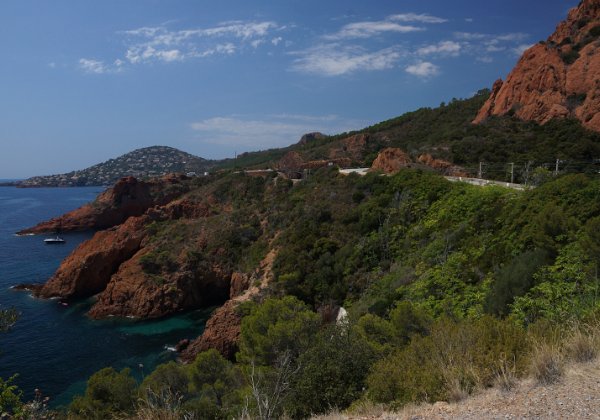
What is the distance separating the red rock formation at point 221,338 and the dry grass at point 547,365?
60.9 ft

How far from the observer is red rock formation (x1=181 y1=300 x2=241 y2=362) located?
878 inches

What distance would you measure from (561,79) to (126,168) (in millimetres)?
159150

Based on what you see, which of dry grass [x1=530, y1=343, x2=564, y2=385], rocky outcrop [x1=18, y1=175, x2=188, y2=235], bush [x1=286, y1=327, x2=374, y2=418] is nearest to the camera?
dry grass [x1=530, y1=343, x2=564, y2=385]

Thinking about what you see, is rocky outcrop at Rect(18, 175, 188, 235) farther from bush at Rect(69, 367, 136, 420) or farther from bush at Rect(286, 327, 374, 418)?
bush at Rect(286, 327, 374, 418)

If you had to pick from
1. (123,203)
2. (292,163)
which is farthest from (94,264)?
(123,203)

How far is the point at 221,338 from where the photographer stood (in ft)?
74.0

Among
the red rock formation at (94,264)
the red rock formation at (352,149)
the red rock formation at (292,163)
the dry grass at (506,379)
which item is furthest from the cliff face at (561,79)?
the red rock formation at (94,264)

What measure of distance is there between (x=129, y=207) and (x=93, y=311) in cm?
4194

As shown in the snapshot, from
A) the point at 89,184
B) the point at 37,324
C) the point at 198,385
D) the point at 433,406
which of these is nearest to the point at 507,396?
the point at 433,406

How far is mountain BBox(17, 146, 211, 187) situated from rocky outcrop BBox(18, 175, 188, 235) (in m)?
73.7

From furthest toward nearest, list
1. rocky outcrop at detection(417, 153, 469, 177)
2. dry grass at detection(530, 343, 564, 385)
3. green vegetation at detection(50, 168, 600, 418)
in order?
rocky outcrop at detection(417, 153, 469, 177), green vegetation at detection(50, 168, 600, 418), dry grass at detection(530, 343, 564, 385)

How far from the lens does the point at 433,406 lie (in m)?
5.27

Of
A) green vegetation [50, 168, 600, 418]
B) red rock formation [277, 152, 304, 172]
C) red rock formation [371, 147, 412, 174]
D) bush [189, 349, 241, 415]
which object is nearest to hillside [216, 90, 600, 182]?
red rock formation [371, 147, 412, 174]

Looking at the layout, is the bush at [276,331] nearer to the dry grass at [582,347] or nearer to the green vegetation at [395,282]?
the green vegetation at [395,282]
